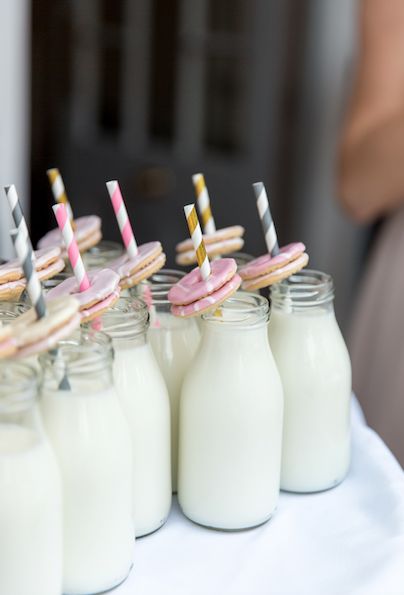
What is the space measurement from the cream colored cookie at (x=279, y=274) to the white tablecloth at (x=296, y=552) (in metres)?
0.24

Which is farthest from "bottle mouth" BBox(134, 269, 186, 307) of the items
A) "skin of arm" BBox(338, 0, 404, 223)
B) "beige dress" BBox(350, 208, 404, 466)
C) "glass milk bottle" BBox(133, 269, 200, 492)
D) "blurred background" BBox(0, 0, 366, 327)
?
"blurred background" BBox(0, 0, 366, 327)

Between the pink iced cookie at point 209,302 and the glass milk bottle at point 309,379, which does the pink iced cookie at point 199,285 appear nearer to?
the pink iced cookie at point 209,302

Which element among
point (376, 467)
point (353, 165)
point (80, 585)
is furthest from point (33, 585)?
point (353, 165)

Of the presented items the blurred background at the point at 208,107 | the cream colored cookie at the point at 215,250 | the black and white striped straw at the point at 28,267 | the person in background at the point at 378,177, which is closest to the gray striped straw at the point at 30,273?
the black and white striped straw at the point at 28,267

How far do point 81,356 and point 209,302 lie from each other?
0.15 m

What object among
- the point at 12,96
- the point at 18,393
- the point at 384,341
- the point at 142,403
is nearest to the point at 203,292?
the point at 142,403

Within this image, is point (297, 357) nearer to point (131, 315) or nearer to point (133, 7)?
point (131, 315)

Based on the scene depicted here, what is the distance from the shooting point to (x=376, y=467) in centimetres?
109

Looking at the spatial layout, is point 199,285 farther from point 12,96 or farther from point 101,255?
point 12,96

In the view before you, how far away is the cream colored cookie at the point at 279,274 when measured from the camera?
39.1 inches

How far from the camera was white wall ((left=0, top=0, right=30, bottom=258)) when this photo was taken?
2.48 meters

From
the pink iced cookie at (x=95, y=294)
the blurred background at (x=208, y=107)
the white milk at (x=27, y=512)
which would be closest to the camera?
the white milk at (x=27, y=512)

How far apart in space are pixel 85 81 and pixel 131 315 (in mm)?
2443

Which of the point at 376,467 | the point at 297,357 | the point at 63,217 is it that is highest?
the point at 63,217
